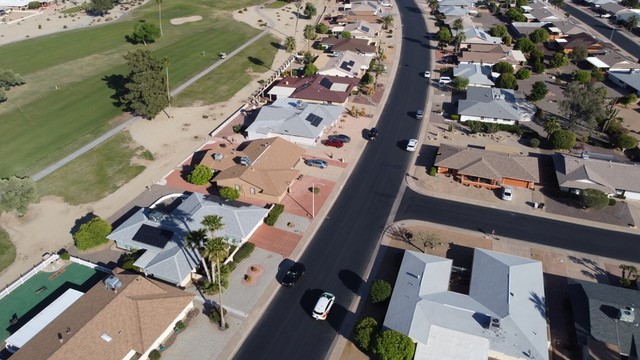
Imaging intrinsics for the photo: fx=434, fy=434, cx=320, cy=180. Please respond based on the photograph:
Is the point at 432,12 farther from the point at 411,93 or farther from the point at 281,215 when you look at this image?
the point at 281,215

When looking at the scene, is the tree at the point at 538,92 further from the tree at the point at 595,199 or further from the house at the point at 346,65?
the house at the point at 346,65

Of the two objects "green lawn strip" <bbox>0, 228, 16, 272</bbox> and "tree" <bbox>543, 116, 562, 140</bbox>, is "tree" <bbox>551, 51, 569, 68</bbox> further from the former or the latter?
"green lawn strip" <bbox>0, 228, 16, 272</bbox>

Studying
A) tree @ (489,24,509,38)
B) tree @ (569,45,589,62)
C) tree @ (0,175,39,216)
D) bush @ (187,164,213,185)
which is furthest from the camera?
tree @ (489,24,509,38)

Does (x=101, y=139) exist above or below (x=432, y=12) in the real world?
below

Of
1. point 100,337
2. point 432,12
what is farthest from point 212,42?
point 100,337

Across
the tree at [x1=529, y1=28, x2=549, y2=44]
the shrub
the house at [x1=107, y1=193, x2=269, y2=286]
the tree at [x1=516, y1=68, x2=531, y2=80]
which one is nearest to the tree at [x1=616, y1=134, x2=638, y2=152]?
the tree at [x1=516, y1=68, x2=531, y2=80]

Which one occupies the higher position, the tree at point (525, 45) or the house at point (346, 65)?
the tree at point (525, 45)

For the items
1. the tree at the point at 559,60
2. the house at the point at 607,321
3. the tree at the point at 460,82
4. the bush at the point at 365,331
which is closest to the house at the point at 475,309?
the bush at the point at 365,331
